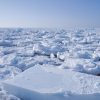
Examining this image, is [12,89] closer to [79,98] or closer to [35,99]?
[35,99]

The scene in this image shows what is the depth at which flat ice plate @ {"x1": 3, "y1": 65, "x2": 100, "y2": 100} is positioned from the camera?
2998 millimetres

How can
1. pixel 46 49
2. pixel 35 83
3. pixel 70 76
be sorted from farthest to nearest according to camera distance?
pixel 46 49, pixel 70 76, pixel 35 83

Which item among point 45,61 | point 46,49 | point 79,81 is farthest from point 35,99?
point 46,49

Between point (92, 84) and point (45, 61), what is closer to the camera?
point (92, 84)

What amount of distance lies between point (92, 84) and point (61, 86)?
536mm

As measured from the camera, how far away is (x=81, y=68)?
4750mm

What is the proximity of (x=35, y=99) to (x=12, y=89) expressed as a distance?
19.6 inches

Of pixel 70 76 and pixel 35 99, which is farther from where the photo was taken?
pixel 70 76

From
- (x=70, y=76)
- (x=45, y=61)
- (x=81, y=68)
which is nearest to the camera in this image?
(x=70, y=76)

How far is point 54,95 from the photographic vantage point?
299 centimetres

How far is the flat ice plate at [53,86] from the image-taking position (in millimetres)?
2998

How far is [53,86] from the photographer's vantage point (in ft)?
10.8

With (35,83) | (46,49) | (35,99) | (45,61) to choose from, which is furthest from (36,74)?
(46,49)

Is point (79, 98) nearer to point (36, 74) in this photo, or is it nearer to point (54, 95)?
point (54, 95)
